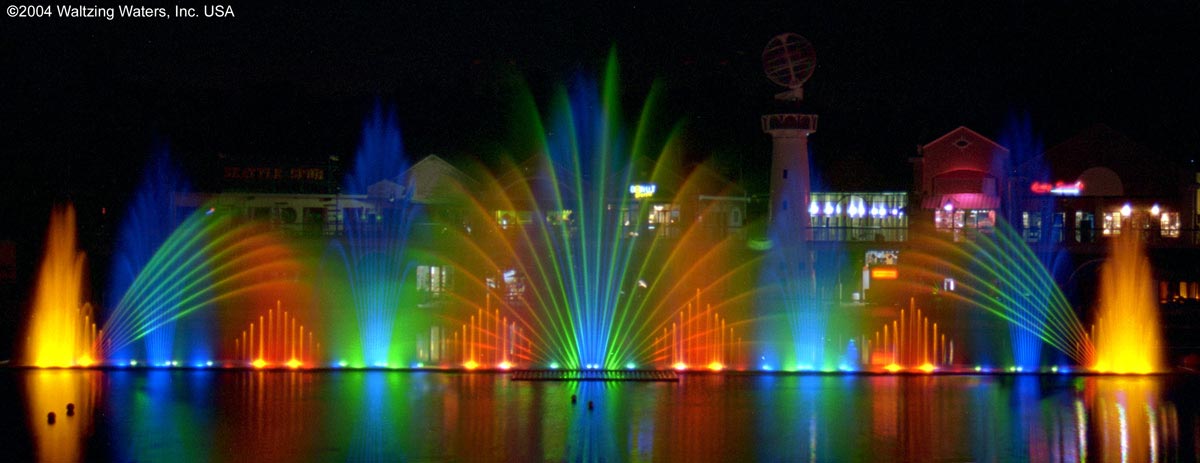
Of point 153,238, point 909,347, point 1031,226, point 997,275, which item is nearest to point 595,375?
point 909,347

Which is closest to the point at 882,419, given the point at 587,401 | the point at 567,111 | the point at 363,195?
the point at 587,401

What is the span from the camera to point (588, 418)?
22.3m

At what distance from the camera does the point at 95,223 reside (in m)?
53.2

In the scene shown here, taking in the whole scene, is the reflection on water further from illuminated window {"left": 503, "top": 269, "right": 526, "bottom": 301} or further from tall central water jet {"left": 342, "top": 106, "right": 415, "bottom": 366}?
illuminated window {"left": 503, "top": 269, "right": 526, "bottom": 301}

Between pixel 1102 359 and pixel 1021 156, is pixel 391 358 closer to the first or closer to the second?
pixel 1102 359

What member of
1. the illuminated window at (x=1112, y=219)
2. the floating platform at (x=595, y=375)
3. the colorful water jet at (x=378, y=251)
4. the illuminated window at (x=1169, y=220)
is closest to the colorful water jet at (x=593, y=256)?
the floating platform at (x=595, y=375)

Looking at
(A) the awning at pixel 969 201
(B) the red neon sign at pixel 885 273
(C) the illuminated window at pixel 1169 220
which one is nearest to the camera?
(B) the red neon sign at pixel 885 273

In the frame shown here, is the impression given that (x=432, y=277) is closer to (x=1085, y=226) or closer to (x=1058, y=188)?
(x=1085, y=226)

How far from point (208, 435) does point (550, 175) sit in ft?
132

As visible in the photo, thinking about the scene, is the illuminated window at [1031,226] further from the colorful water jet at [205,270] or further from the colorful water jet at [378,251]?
the colorful water jet at [205,270]

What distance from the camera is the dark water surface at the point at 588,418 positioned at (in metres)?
19.5

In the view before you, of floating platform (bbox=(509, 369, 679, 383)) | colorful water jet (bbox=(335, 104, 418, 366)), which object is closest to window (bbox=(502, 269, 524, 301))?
colorful water jet (bbox=(335, 104, 418, 366))

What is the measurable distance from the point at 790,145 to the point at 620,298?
10.9m

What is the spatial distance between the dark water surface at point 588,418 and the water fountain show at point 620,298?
0.11 metres
